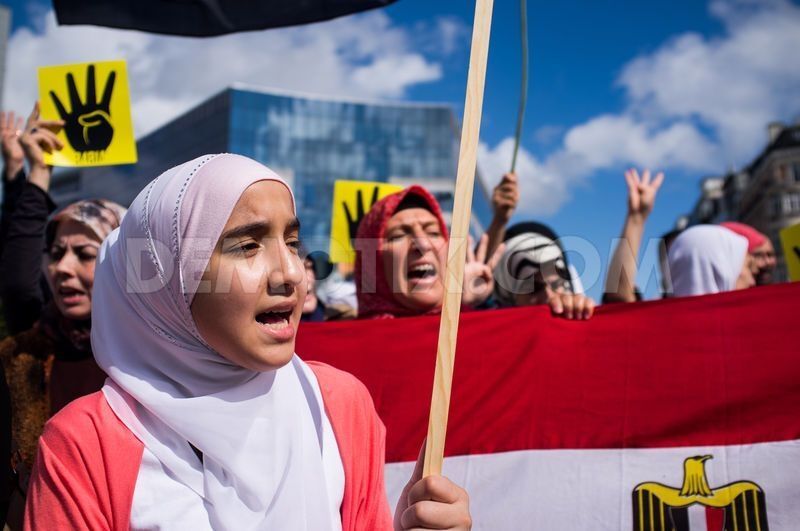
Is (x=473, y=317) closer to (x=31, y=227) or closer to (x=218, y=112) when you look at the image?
(x=31, y=227)

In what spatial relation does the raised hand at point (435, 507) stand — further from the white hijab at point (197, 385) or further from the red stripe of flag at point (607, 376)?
the red stripe of flag at point (607, 376)

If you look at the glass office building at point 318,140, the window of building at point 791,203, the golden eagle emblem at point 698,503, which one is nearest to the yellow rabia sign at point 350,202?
the golden eagle emblem at point 698,503

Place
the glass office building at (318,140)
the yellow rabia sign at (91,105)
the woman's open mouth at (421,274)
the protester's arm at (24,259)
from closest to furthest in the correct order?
the protester's arm at (24,259) < the woman's open mouth at (421,274) < the yellow rabia sign at (91,105) < the glass office building at (318,140)

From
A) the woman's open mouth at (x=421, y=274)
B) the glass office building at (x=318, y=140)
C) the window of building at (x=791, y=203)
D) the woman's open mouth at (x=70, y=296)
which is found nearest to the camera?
the woman's open mouth at (x=70, y=296)

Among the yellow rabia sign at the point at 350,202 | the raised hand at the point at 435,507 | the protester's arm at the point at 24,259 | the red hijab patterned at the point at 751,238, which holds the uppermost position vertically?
the yellow rabia sign at the point at 350,202

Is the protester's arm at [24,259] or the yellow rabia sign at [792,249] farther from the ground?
the yellow rabia sign at [792,249]

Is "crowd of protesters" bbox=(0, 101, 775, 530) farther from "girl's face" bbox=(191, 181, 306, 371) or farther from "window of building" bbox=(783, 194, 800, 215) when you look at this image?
"window of building" bbox=(783, 194, 800, 215)

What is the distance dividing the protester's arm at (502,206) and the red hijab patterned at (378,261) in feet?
2.23

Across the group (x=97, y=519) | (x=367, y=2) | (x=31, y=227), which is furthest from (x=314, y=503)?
(x=367, y=2)

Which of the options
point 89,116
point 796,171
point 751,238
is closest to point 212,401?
point 89,116

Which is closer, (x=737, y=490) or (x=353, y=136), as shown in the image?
(x=737, y=490)

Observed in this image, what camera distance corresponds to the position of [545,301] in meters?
2.92

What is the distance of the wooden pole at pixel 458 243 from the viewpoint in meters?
1.22

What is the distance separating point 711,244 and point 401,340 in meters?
1.65
